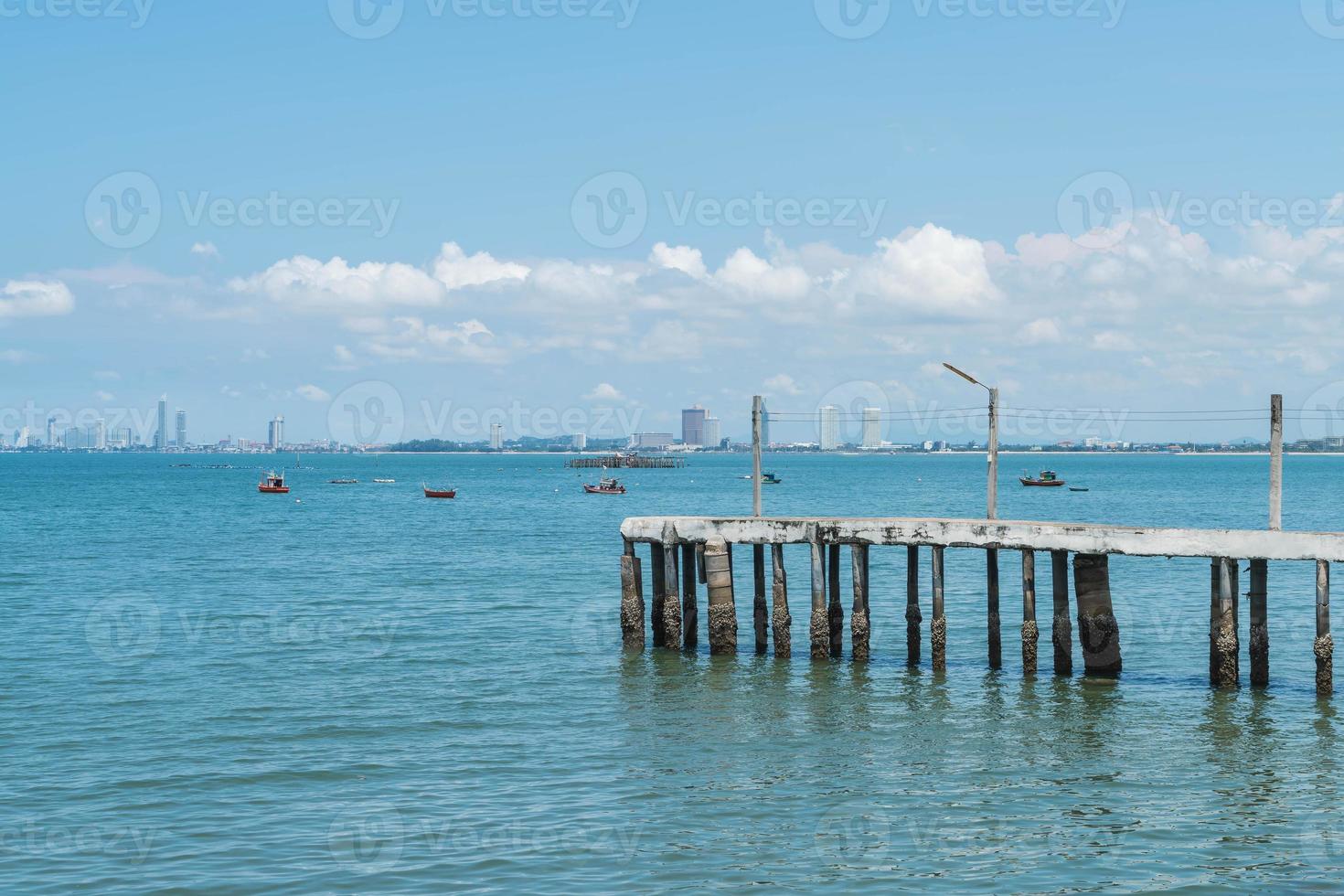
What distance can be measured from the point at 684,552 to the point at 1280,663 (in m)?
13.1

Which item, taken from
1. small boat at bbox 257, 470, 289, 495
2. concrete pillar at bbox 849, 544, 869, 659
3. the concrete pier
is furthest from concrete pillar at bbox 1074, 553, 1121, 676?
small boat at bbox 257, 470, 289, 495

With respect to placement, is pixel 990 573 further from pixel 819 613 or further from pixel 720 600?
pixel 720 600

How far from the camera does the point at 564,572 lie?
166 feet

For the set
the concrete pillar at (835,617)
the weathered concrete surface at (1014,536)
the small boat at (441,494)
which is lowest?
the small boat at (441,494)

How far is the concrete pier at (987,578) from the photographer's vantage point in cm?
2319

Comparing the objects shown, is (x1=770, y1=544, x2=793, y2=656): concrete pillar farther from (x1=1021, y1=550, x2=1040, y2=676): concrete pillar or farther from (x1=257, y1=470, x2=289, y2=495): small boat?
(x1=257, y1=470, x2=289, y2=495): small boat

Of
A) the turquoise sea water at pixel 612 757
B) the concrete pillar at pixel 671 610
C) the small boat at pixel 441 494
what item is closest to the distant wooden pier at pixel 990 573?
the concrete pillar at pixel 671 610

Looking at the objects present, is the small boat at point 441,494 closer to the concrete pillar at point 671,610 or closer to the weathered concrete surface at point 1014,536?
the concrete pillar at point 671,610

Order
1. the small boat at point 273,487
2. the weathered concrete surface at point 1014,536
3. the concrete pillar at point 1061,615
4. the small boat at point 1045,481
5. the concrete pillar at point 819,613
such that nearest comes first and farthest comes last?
the weathered concrete surface at point 1014,536, the concrete pillar at point 1061,615, the concrete pillar at point 819,613, the small boat at point 273,487, the small boat at point 1045,481

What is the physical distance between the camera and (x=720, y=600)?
27688 millimetres

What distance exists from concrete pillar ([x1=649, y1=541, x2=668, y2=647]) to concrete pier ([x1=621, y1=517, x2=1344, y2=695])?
0.03m

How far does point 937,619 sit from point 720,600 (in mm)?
4572

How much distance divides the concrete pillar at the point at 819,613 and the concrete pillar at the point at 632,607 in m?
4.01

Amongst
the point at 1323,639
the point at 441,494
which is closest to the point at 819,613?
the point at 1323,639
